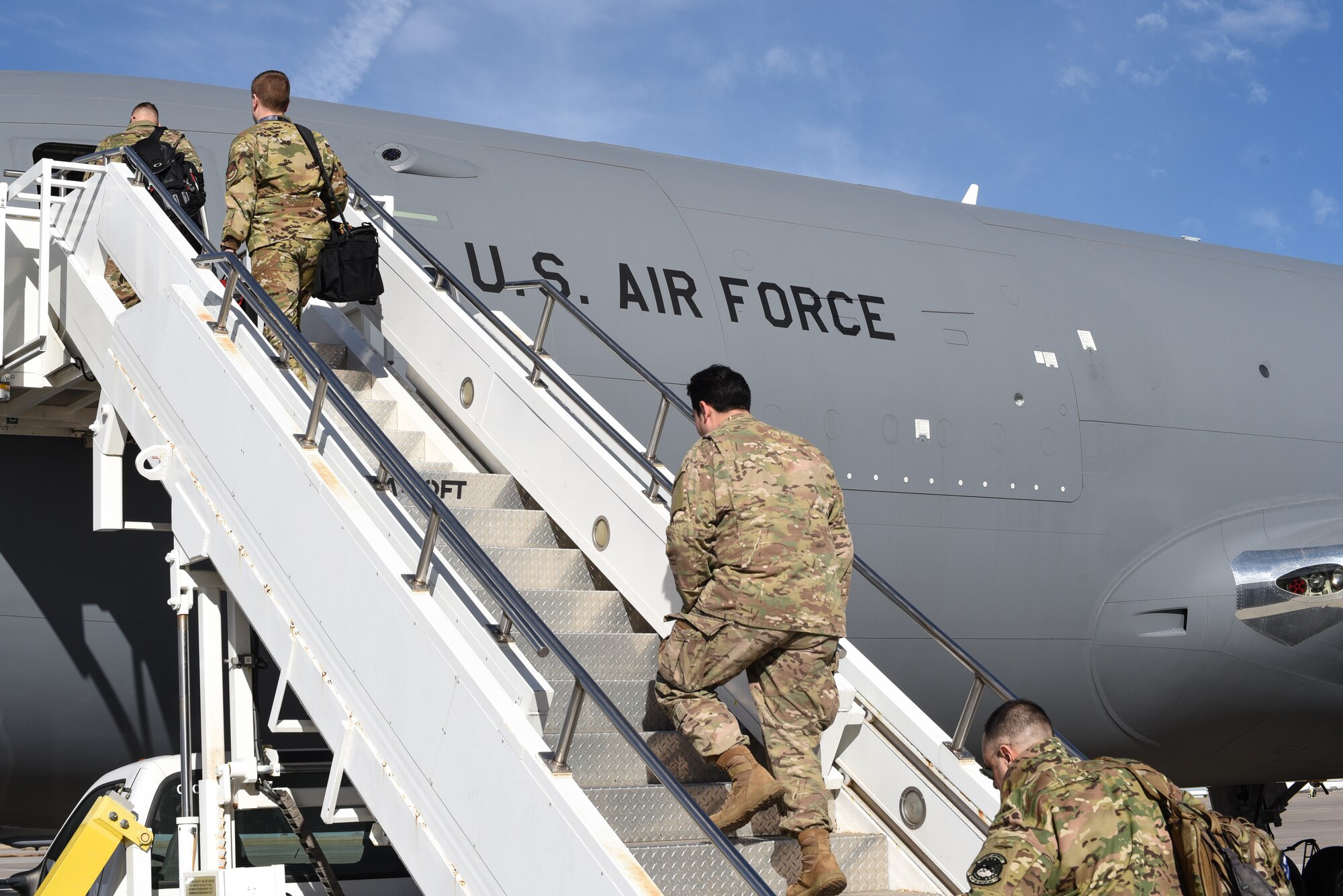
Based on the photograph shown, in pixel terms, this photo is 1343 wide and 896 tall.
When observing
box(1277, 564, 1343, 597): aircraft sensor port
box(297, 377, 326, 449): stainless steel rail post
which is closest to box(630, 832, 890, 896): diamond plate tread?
box(297, 377, 326, 449): stainless steel rail post

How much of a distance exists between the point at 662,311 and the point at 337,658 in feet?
12.5

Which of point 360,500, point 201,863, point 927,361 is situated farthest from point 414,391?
point 927,361

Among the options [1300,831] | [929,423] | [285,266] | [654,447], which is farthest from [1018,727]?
[1300,831]

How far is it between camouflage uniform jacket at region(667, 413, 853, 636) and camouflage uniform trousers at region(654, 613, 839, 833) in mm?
58

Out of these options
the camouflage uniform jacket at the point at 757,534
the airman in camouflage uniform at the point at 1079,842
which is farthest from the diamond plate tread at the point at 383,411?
the airman in camouflage uniform at the point at 1079,842

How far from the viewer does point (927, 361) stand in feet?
27.8

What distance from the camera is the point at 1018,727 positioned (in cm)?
324

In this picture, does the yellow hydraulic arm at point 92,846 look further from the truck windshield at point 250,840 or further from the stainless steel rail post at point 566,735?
the stainless steel rail post at point 566,735

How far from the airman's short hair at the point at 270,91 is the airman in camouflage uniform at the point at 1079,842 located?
403 centimetres

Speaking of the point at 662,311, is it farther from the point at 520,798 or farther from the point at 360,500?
the point at 520,798

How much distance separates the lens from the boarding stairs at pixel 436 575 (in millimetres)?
3787

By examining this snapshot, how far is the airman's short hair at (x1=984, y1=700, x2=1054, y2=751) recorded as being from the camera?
3.23 meters

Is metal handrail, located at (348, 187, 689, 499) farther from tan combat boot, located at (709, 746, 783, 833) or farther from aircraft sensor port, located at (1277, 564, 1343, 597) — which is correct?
aircraft sensor port, located at (1277, 564, 1343, 597)

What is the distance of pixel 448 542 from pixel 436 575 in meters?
0.26
